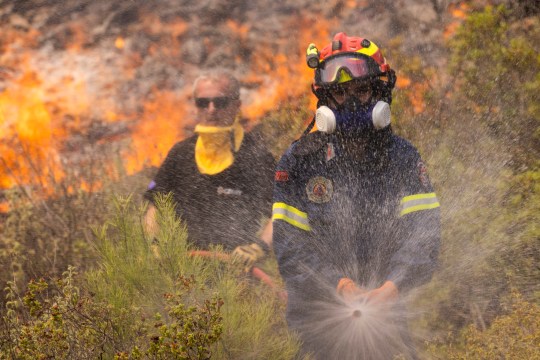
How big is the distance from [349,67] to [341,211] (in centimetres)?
82

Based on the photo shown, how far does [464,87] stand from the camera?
7234 mm

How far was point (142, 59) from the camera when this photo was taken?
11.5 meters

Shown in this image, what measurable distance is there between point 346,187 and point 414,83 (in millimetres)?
3978

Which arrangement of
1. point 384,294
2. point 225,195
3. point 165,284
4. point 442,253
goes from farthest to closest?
point 442,253, point 225,195, point 165,284, point 384,294

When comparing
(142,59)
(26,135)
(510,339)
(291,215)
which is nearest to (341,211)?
(291,215)

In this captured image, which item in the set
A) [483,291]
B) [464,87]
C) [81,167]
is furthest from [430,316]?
[81,167]

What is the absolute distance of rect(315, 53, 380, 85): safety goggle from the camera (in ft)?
13.7

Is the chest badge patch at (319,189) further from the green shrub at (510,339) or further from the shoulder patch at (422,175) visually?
the green shrub at (510,339)

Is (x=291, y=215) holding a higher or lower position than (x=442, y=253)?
higher

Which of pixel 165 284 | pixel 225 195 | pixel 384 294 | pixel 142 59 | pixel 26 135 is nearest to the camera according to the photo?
pixel 384 294

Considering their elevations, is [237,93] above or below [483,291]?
above

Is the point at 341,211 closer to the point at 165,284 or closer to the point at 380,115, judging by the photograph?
the point at 380,115

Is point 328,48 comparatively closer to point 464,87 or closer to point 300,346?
point 300,346

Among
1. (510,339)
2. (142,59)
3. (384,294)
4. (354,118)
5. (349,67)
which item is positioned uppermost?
(142,59)
